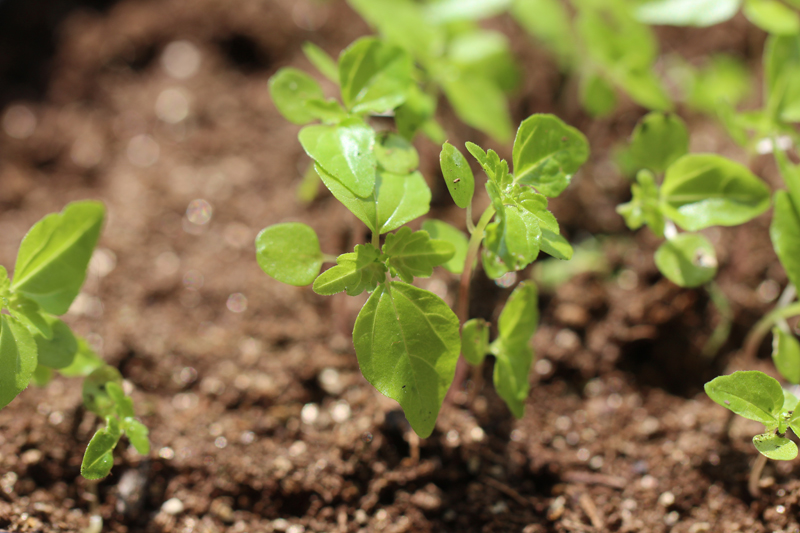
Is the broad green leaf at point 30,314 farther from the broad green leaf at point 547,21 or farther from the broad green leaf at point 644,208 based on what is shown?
the broad green leaf at point 547,21

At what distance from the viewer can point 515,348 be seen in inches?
46.5

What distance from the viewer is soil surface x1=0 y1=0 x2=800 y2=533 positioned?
1.25 m

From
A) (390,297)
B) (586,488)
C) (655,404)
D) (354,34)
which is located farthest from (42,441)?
(354,34)

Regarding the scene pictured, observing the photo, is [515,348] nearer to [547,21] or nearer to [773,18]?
[773,18]

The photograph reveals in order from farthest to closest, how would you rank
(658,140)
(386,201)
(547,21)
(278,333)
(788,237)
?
(547,21) < (278,333) < (658,140) < (788,237) < (386,201)

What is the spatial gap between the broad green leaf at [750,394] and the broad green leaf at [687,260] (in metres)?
0.23

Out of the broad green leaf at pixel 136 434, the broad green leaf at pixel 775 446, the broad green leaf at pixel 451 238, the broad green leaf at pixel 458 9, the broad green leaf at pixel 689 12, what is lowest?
the broad green leaf at pixel 136 434

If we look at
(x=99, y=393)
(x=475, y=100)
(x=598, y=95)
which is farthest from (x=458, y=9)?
(x=99, y=393)

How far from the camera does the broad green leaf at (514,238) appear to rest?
0.92 m

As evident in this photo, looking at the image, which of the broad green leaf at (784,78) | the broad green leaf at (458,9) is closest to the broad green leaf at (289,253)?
the broad green leaf at (458,9)

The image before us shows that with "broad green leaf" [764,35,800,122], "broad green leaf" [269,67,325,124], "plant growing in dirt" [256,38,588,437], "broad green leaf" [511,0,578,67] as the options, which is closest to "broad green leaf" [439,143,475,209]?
"plant growing in dirt" [256,38,588,437]

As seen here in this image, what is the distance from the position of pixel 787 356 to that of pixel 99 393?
1.28 meters

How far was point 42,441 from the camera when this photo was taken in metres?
1.26

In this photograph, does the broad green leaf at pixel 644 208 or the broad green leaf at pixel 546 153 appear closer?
the broad green leaf at pixel 546 153
